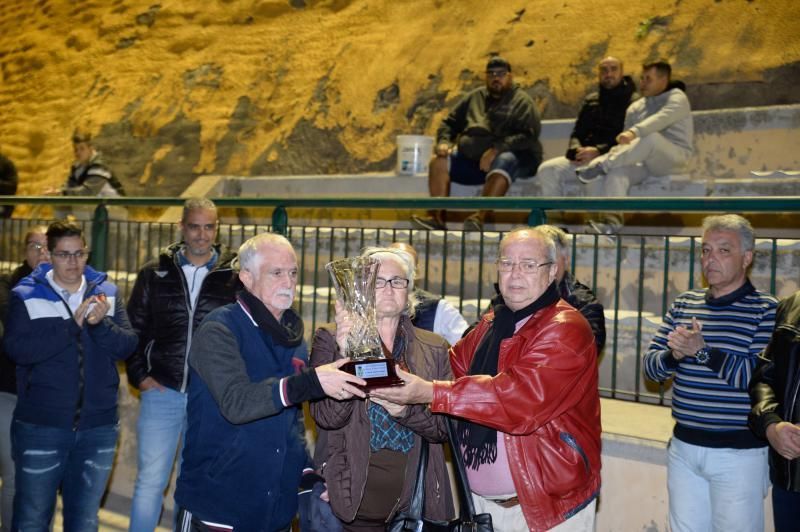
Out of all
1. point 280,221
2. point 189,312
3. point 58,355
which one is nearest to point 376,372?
point 189,312

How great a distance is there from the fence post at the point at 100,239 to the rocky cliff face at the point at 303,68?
20.3 ft

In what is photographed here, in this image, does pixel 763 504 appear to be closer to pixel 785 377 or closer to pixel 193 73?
pixel 785 377

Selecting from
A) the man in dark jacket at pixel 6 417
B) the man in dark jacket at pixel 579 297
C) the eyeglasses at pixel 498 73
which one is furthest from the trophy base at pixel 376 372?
the eyeglasses at pixel 498 73

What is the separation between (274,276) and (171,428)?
183cm

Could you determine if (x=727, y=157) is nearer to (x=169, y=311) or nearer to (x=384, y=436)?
(x=169, y=311)

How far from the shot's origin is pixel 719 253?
134 inches

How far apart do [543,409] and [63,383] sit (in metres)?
2.63

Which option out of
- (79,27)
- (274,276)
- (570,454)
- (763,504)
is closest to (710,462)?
(763,504)

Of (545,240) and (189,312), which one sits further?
(189,312)

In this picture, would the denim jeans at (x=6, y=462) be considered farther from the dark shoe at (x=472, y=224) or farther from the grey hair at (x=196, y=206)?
the dark shoe at (x=472, y=224)

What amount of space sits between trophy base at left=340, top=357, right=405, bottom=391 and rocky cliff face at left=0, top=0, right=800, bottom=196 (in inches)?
297

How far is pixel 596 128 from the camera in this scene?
281 inches

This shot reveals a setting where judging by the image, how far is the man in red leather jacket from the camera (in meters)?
2.78

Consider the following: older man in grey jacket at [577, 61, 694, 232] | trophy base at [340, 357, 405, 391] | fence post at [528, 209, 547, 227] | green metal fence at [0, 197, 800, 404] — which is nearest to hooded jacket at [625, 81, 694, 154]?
older man in grey jacket at [577, 61, 694, 232]
